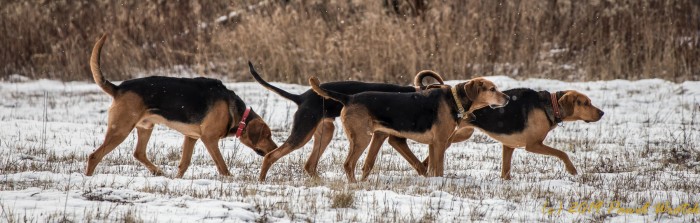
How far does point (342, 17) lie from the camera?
19500 millimetres

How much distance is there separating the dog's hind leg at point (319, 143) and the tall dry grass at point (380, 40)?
814 centimetres

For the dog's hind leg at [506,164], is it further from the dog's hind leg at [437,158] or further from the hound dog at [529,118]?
the dog's hind leg at [437,158]

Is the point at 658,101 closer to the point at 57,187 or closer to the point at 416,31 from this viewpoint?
the point at 416,31

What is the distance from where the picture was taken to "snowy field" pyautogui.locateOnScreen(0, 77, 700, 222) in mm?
5930

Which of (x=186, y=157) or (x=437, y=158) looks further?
(x=186, y=157)

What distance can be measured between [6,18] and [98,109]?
5.83 metres

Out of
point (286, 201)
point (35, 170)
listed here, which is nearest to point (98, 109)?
point (35, 170)

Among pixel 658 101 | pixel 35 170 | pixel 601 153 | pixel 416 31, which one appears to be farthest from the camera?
pixel 416 31

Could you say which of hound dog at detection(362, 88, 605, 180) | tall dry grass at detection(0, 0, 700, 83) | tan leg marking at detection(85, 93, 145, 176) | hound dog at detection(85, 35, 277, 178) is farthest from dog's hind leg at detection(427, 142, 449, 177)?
tall dry grass at detection(0, 0, 700, 83)

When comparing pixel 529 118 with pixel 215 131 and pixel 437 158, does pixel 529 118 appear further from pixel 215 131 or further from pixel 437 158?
pixel 215 131

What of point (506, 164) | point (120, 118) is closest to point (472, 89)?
point (506, 164)

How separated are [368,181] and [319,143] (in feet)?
3.35

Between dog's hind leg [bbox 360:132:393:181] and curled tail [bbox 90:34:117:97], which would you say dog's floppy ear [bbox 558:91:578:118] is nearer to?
dog's hind leg [bbox 360:132:393:181]

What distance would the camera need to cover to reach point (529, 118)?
883 centimetres
